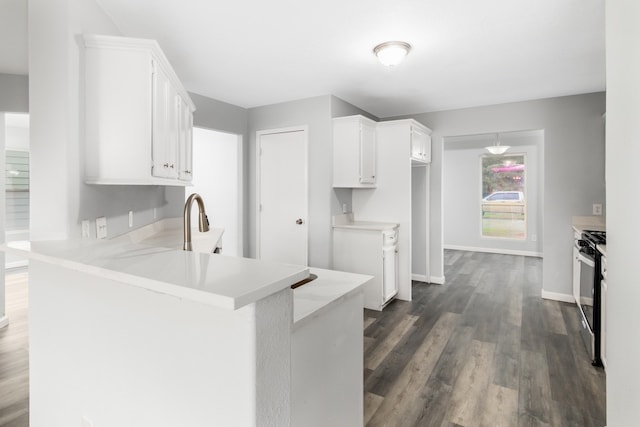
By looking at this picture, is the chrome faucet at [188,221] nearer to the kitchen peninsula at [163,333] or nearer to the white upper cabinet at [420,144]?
the kitchen peninsula at [163,333]

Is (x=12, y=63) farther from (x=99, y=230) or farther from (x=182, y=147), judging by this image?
(x=99, y=230)

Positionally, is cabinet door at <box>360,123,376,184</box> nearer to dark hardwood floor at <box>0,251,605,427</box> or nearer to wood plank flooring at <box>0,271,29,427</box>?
dark hardwood floor at <box>0,251,605,427</box>

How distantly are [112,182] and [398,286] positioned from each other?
3358 mm

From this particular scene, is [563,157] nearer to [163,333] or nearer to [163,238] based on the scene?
[163,238]

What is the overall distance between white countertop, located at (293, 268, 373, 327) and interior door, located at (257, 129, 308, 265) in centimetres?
258

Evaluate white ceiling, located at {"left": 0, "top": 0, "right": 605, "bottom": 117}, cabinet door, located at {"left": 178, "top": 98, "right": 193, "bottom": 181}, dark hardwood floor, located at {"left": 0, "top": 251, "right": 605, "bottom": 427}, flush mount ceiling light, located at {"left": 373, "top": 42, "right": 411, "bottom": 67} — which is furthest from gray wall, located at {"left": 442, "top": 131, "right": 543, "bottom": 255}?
cabinet door, located at {"left": 178, "top": 98, "right": 193, "bottom": 181}

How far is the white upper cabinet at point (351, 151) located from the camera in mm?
3912

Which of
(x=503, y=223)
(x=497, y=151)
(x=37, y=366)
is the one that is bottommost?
(x=37, y=366)

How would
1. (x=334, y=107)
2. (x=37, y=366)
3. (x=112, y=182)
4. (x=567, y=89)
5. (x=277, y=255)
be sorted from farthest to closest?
(x=277, y=255) → (x=334, y=107) → (x=567, y=89) → (x=112, y=182) → (x=37, y=366)

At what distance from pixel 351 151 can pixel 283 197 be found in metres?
1.06

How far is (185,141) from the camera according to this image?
2.80 metres

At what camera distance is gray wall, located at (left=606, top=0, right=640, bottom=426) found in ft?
4.13

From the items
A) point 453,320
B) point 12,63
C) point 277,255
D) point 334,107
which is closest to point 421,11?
point 334,107

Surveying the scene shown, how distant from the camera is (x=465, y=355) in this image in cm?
273
